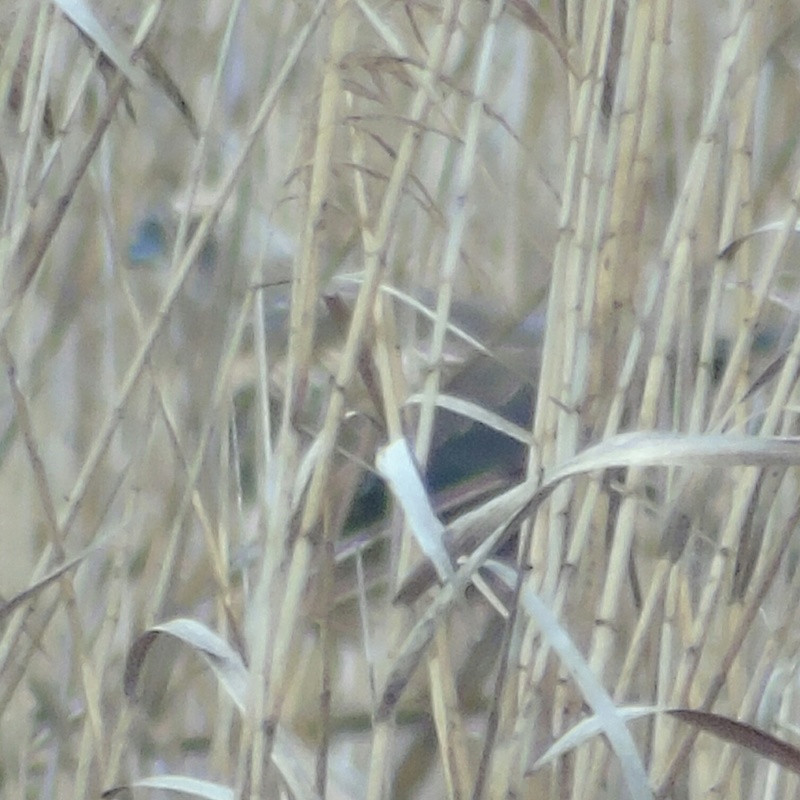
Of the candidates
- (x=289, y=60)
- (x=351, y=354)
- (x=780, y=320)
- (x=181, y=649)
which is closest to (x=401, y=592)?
(x=351, y=354)

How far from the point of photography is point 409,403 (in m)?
0.48

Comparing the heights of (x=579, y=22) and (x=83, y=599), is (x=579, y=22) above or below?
above

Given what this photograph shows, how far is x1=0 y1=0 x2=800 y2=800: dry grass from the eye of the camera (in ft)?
1.40

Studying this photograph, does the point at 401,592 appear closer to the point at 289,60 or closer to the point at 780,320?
the point at 289,60

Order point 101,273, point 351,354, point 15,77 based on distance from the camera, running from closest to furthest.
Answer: point 351,354 < point 15,77 < point 101,273

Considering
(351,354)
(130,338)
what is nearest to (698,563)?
(351,354)

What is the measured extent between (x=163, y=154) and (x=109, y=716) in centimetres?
41

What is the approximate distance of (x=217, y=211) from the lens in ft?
1.66

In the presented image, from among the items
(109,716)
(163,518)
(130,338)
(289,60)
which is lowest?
(109,716)

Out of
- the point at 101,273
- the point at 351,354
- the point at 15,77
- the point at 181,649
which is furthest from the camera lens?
the point at 101,273

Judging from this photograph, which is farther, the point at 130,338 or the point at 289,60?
the point at 130,338

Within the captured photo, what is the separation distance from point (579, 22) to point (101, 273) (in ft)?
1.52

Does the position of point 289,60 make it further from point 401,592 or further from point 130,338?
point 130,338

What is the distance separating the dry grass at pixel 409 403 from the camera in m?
0.43
